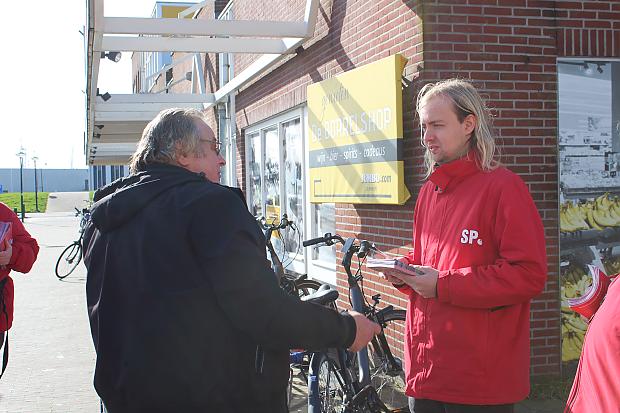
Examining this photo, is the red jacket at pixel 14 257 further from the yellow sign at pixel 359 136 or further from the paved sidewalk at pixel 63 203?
the paved sidewalk at pixel 63 203

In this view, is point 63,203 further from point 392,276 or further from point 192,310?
point 192,310

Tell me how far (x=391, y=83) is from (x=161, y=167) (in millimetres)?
3756

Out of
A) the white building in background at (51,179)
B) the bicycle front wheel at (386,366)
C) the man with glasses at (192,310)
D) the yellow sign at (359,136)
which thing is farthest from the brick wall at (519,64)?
the white building in background at (51,179)

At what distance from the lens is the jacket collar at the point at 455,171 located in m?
2.80

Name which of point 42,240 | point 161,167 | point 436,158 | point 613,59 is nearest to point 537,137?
point 613,59

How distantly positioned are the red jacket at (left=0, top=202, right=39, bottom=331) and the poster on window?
13.4 feet

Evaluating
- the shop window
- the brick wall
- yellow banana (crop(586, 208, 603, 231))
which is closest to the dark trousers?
the brick wall

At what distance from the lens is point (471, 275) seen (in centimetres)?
268

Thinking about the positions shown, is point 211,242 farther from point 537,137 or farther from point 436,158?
point 537,137

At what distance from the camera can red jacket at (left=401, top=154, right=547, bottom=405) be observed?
8.70ft

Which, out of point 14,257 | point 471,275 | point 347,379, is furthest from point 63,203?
point 471,275

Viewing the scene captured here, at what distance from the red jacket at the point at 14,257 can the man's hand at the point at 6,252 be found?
103 mm

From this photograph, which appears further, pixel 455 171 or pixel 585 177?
pixel 585 177

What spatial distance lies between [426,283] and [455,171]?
463 millimetres
